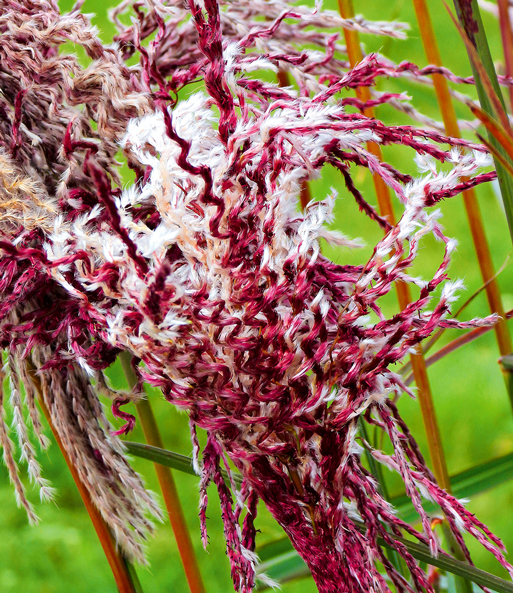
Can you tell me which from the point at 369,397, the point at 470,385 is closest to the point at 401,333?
the point at 369,397

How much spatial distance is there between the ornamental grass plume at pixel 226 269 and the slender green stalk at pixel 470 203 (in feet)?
0.22

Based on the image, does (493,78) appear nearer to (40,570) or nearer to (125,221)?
(125,221)

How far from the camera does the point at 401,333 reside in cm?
19

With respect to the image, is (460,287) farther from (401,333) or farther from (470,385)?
(470,385)

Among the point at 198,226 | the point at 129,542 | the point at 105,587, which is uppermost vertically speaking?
the point at 198,226

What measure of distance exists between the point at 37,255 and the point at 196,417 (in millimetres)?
76

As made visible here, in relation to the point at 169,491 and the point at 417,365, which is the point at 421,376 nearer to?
the point at 417,365

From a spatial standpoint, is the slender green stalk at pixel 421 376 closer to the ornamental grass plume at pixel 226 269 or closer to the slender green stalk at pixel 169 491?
the ornamental grass plume at pixel 226 269

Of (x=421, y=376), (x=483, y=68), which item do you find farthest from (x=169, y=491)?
(x=483, y=68)

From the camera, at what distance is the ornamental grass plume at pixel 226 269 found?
175 mm

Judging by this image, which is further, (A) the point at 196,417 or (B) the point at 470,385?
(B) the point at 470,385

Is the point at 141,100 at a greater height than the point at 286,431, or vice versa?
the point at 141,100

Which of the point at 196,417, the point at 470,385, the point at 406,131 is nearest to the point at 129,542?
the point at 196,417

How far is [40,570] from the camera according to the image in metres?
0.55
